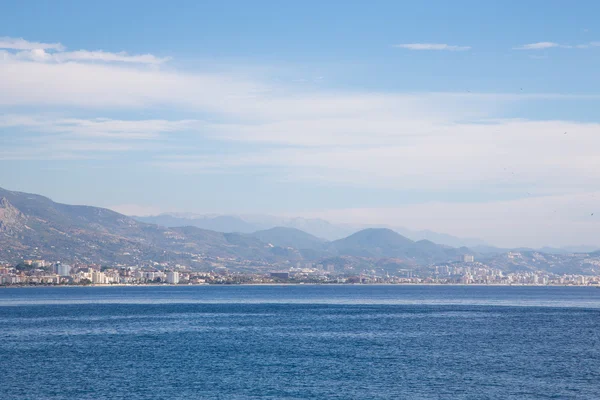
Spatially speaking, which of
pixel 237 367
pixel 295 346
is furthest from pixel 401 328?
pixel 237 367

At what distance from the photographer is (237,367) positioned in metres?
61.8

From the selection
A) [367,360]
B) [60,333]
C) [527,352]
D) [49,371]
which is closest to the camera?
[49,371]

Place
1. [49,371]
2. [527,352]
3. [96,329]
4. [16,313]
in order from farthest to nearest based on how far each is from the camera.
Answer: [16,313]
[96,329]
[527,352]
[49,371]

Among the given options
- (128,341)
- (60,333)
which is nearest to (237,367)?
(128,341)

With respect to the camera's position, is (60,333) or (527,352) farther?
(60,333)

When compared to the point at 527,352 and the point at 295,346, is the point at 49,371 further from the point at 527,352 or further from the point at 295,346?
the point at 527,352

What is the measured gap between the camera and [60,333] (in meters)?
88.6

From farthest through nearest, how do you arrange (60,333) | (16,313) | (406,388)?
(16,313)
(60,333)
(406,388)

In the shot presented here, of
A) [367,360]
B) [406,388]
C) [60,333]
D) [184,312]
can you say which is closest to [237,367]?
[367,360]

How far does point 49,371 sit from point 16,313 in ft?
245

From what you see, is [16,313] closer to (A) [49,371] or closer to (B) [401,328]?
(B) [401,328]

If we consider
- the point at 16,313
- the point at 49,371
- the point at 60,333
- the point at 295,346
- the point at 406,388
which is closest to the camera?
the point at 406,388

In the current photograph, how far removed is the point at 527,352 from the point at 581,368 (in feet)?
33.6

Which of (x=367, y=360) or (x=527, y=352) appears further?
(x=527, y=352)
